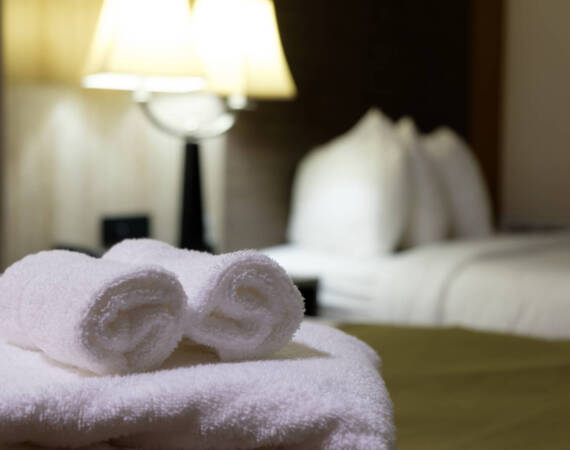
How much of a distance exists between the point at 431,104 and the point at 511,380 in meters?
2.43

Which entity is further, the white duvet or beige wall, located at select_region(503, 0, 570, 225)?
beige wall, located at select_region(503, 0, 570, 225)

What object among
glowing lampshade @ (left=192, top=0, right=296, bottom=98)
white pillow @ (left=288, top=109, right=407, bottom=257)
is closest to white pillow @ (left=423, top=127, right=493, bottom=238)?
white pillow @ (left=288, top=109, right=407, bottom=257)

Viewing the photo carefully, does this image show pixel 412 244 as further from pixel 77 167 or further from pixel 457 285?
pixel 77 167

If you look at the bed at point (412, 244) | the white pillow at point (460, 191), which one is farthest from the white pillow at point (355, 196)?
the white pillow at point (460, 191)

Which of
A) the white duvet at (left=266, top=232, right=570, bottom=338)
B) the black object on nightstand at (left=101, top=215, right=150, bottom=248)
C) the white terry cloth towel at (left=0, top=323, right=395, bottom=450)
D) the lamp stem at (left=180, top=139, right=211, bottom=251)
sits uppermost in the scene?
the white terry cloth towel at (left=0, top=323, right=395, bottom=450)

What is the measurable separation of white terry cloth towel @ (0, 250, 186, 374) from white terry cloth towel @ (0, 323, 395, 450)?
2cm

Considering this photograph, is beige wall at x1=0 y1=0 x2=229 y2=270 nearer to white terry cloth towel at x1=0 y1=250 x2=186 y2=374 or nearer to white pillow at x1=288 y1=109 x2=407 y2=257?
white pillow at x1=288 y1=109 x2=407 y2=257

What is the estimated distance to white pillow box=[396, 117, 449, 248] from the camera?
8.55 feet

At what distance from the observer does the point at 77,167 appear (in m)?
2.21

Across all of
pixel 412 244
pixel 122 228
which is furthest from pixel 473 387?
pixel 412 244

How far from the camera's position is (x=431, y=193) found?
2.65m

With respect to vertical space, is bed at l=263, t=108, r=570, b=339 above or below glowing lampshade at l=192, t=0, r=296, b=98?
below

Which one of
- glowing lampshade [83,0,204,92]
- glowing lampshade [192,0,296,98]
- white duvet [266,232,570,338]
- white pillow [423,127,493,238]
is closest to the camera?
glowing lampshade [83,0,204,92]

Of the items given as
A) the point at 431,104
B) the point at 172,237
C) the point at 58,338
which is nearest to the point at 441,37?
the point at 431,104
